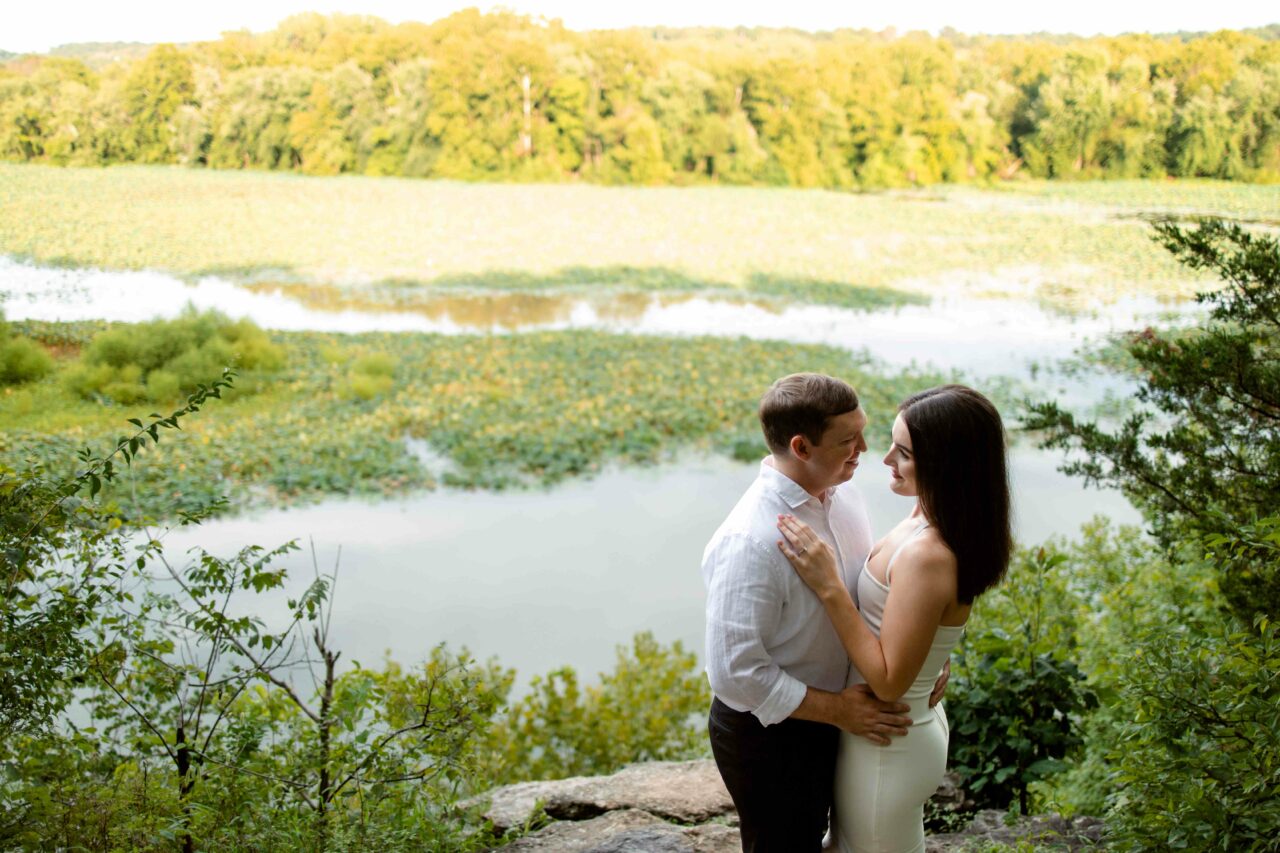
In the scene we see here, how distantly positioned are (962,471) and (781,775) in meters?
0.50

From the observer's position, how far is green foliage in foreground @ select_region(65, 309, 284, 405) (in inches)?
249

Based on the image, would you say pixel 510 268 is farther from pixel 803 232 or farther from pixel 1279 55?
pixel 1279 55

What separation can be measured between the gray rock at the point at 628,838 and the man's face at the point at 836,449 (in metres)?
0.92

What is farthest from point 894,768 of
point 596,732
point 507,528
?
point 507,528

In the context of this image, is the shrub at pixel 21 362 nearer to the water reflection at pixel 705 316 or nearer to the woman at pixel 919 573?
the water reflection at pixel 705 316

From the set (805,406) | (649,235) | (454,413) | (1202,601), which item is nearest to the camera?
(805,406)

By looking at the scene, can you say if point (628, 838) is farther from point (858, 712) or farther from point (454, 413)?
point (454, 413)

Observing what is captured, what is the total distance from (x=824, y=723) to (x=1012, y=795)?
1.44m

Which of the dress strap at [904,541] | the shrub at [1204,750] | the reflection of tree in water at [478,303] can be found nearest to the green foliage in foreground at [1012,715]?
the shrub at [1204,750]

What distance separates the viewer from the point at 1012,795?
2721mm

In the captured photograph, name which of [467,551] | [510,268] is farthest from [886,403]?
[510,268]

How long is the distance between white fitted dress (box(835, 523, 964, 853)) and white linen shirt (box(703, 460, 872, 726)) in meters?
0.08

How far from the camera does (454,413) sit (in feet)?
23.6

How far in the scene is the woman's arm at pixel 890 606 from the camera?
1440mm
